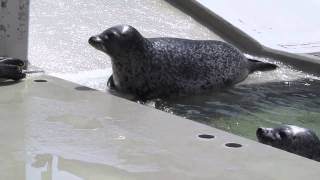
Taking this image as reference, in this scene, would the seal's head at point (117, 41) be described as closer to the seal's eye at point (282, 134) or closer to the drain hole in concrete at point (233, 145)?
the seal's eye at point (282, 134)

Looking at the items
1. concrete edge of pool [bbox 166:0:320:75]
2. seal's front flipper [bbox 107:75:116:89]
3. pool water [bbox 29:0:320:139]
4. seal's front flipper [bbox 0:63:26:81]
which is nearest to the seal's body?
pool water [bbox 29:0:320:139]

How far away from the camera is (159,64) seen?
594 cm

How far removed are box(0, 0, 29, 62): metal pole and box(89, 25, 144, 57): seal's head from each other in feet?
2.07

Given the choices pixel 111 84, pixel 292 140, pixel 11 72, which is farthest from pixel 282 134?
pixel 111 84

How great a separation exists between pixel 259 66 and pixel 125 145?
4.13 metres

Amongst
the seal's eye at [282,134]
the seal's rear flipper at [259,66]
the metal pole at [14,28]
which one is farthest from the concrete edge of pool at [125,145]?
the seal's rear flipper at [259,66]

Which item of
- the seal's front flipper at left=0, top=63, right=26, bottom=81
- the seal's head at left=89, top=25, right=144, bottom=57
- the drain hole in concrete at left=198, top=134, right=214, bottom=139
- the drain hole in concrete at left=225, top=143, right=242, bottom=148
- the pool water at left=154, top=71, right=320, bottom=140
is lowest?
the pool water at left=154, top=71, right=320, bottom=140

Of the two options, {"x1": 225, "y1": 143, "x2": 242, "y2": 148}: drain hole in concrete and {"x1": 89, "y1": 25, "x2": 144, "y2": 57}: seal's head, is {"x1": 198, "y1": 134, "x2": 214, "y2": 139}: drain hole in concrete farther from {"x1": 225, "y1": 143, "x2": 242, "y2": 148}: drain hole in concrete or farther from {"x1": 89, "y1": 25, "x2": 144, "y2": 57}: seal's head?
{"x1": 89, "y1": 25, "x2": 144, "y2": 57}: seal's head

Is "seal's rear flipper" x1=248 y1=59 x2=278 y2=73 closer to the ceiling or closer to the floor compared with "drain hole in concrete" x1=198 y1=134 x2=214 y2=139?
closer to the floor

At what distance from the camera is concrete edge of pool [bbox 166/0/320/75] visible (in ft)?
24.9

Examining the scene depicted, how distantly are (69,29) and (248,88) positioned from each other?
2.42 metres

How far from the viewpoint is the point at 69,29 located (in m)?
7.68

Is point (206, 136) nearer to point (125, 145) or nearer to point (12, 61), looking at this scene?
point (125, 145)

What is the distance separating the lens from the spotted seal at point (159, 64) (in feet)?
18.8
